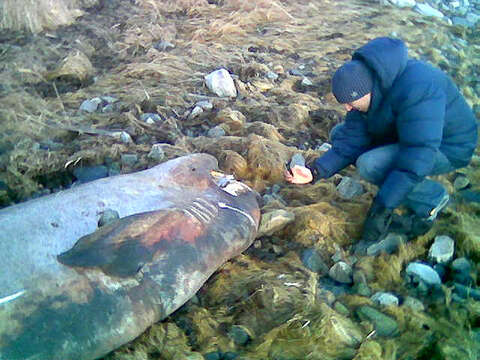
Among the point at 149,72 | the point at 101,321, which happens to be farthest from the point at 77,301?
the point at 149,72

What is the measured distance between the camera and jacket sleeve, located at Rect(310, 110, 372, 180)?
11.2 ft

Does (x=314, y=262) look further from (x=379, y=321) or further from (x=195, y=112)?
(x=195, y=112)

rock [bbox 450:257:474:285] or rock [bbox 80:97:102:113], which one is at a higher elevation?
rock [bbox 80:97:102:113]

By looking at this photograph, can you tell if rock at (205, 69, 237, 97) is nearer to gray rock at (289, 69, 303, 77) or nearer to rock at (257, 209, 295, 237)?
gray rock at (289, 69, 303, 77)

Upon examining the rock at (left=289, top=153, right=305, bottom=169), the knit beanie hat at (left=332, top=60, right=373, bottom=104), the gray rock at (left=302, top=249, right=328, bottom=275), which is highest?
the knit beanie hat at (left=332, top=60, right=373, bottom=104)

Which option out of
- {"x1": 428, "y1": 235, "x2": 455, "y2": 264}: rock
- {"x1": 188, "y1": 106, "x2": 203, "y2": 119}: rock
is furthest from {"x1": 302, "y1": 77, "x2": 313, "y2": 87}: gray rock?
{"x1": 428, "y1": 235, "x2": 455, "y2": 264}: rock

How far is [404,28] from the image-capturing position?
21.9ft

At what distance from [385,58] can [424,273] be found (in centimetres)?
127

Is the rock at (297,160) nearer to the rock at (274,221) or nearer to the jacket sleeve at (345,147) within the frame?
the jacket sleeve at (345,147)

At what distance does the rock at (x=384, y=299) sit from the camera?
265cm

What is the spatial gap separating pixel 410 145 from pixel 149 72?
121 inches

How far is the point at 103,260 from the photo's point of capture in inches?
90.4

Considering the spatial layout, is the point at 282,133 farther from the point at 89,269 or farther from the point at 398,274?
the point at 89,269

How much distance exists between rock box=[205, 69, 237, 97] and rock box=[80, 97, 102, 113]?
1.08m
